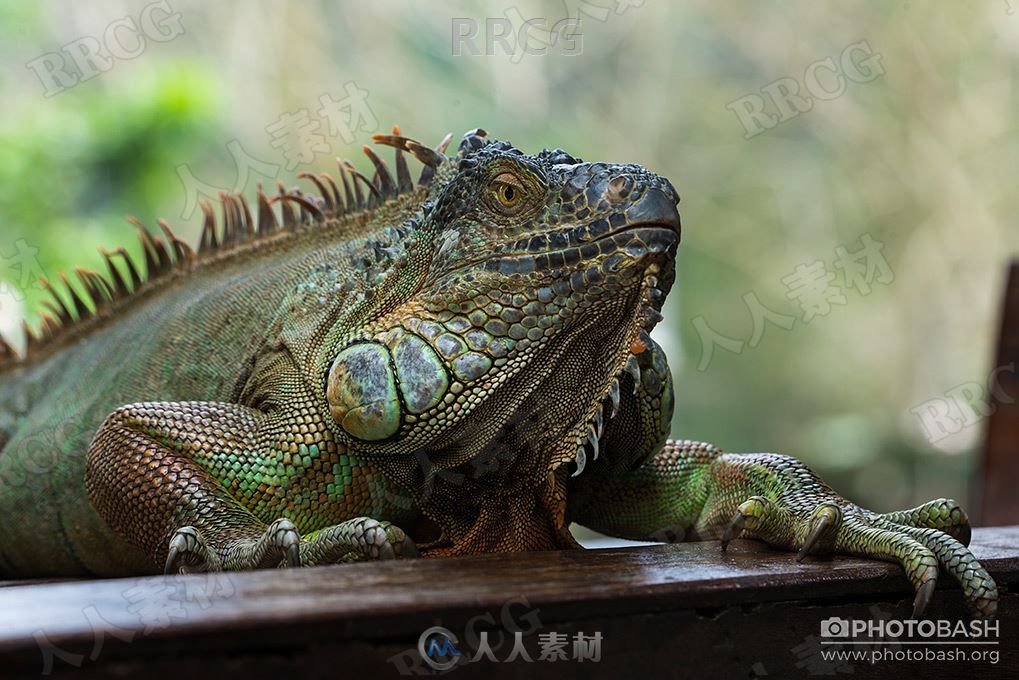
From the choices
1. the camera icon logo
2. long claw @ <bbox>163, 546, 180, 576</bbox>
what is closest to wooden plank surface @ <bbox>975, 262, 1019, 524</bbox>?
the camera icon logo

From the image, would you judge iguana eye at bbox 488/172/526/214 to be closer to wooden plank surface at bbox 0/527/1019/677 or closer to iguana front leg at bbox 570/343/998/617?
iguana front leg at bbox 570/343/998/617

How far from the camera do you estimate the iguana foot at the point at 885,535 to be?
6.86ft

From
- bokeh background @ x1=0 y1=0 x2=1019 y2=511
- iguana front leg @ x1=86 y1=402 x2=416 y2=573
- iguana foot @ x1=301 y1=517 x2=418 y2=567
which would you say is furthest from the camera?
bokeh background @ x1=0 y1=0 x2=1019 y2=511

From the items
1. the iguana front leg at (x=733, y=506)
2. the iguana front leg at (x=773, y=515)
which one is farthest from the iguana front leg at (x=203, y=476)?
the iguana front leg at (x=773, y=515)

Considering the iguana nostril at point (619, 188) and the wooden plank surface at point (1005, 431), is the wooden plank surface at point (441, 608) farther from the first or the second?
the wooden plank surface at point (1005, 431)

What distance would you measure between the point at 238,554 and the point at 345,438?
406 mm

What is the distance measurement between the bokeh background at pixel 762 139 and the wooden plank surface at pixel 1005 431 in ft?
20.9

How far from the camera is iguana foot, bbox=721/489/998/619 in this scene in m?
2.09

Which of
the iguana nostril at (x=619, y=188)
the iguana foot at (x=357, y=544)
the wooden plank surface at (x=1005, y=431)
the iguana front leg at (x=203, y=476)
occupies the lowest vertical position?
the wooden plank surface at (x=1005, y=431)

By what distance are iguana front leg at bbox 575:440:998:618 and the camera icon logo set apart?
0.52 feet

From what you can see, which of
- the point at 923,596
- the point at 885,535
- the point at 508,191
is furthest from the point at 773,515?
the point at 508,191

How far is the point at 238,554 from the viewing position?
208 cm

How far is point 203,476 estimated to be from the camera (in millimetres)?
2367

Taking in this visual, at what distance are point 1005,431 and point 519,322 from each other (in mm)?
3064
